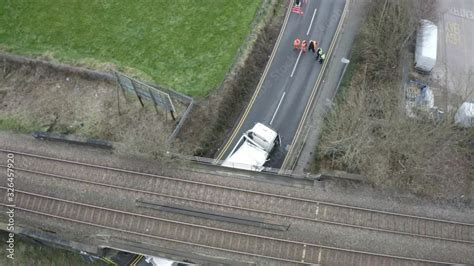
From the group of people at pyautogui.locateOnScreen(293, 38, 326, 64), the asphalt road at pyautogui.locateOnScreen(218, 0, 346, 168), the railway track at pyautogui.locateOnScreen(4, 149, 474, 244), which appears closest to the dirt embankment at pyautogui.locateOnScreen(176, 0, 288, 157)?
the asphalt road at pyautogui.locateOnScreen(218, 0, 346, 168)

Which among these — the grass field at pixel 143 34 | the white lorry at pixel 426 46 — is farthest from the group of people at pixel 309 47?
the white lorry at pixel 426 46

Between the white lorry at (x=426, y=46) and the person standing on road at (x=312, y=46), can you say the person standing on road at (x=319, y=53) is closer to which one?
the person standing on road at (x=312, y=46)

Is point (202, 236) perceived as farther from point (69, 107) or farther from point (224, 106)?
point (69, 107)

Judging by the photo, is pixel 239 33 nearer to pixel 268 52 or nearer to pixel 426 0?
pixel 268 52

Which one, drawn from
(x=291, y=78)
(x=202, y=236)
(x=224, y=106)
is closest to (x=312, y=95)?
(x=291, y=78)

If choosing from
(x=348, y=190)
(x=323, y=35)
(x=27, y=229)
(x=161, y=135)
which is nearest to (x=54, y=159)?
(x=27, y=229)

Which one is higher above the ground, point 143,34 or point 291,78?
point 143,34
